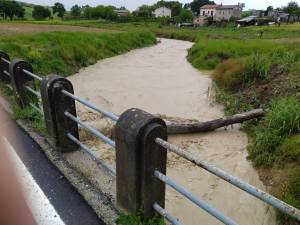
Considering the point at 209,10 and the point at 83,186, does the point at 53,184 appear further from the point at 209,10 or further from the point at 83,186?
the point at 209,10

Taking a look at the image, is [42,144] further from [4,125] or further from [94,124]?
[94,124]

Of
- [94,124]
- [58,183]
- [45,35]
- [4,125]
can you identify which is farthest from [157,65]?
[58,183]

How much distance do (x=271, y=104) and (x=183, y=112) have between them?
2461 millimetres

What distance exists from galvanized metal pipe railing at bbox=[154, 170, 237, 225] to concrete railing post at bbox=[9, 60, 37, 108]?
3513mm

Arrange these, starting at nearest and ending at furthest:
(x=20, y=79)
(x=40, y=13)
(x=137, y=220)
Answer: (x=137, y=220) < (x=20, y=79) < (x=40, y=13)

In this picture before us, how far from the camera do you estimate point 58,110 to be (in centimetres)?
396

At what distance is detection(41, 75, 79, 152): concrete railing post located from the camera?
3861 mm

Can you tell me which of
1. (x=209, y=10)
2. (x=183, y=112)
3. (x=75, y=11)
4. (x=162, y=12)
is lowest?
(x=162, y=12)

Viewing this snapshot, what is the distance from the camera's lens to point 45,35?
17.4 m

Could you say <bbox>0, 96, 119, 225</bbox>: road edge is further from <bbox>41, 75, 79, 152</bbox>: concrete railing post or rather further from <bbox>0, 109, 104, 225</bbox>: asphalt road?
<bbox>41, 75, 79, 152</bbox>: concrete railing post

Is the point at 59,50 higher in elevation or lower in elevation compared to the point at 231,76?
higher

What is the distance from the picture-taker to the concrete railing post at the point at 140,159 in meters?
2.55

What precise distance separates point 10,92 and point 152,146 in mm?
4839

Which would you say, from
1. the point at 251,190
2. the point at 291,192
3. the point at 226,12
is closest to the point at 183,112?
the point at 291,192
